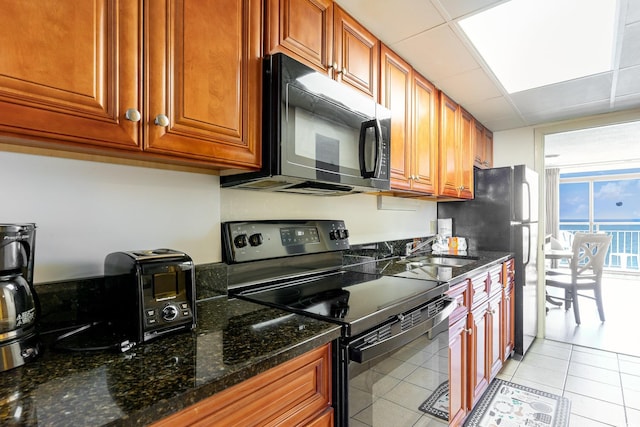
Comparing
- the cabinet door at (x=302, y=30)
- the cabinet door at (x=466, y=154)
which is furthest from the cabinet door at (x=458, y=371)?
the cabinet door at (x=302, y=30)

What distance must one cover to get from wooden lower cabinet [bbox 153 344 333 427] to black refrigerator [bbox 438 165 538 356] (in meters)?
2.53

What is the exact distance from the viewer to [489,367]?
2260mm

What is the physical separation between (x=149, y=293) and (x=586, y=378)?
3.10m

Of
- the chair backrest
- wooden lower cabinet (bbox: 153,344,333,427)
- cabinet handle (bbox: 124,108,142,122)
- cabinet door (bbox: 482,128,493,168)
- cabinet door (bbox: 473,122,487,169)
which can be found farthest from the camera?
the chair backrest

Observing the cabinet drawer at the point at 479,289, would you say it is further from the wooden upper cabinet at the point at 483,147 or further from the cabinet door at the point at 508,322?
the wooden upper cabinet at the point at 483,147

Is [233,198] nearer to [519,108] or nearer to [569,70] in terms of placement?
[569,70]

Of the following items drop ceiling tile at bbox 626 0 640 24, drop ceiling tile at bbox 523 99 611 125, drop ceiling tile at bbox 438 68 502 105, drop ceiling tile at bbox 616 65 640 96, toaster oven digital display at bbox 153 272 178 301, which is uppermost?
drop ceiling tile at bbox 626 0 640 24

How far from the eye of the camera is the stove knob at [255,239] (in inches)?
57.1

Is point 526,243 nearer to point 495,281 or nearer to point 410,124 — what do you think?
point 495,281

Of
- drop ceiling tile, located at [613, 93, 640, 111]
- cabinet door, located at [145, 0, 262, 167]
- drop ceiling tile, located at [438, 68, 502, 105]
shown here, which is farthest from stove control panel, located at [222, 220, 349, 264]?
drop ceiling tile, located at [613, 93, 640, 111]

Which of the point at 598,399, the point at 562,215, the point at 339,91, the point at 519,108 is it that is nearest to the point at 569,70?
the point at 519,108

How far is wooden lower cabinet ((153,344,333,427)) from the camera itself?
68 centimetres

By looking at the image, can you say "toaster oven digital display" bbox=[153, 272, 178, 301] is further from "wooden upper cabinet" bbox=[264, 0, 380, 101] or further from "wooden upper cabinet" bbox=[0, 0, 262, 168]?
"wooden upper cabinet" bbox=[264, 0, 380, 101]

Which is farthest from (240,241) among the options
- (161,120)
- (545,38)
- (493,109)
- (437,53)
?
(493,109)
